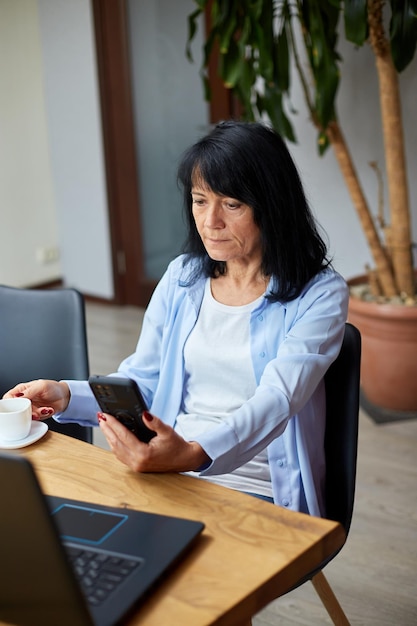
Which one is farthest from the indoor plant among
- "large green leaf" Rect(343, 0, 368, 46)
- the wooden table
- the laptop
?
the laptop

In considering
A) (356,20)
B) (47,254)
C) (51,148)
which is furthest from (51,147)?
(356,20)

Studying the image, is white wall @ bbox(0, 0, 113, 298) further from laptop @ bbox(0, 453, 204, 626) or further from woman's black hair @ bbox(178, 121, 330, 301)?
laptop @ bbox(0, 453, 204, 626)

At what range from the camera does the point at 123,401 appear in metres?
1.31

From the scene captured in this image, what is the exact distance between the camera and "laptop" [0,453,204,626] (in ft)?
2.93

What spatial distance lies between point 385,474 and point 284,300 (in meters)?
1.40

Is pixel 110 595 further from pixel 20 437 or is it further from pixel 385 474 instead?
pixel 385 474

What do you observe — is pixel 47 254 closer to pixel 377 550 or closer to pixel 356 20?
pixel 356 20

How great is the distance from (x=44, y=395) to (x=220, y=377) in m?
0.35

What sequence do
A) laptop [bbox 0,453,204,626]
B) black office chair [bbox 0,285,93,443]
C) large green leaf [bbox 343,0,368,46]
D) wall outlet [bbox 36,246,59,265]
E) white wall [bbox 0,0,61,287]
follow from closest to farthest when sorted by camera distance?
laptop [bbox 0,453,204,626] → black office chair [bbox 0,285,93,443] → large green leaf [bbox 343,0,368,46] → white wall [bbox 0,0,61,287] → wall outlet [bbox 36,246,59,265]

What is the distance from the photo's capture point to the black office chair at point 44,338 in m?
1.94

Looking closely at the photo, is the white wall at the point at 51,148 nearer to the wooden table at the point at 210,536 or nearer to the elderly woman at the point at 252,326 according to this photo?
the elderly woman at the point at 252,326

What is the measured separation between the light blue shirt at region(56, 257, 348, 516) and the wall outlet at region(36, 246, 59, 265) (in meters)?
3.44

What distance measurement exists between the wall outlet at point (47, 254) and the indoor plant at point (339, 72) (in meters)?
2.16

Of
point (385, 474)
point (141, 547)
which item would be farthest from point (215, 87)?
point (141, 547)
